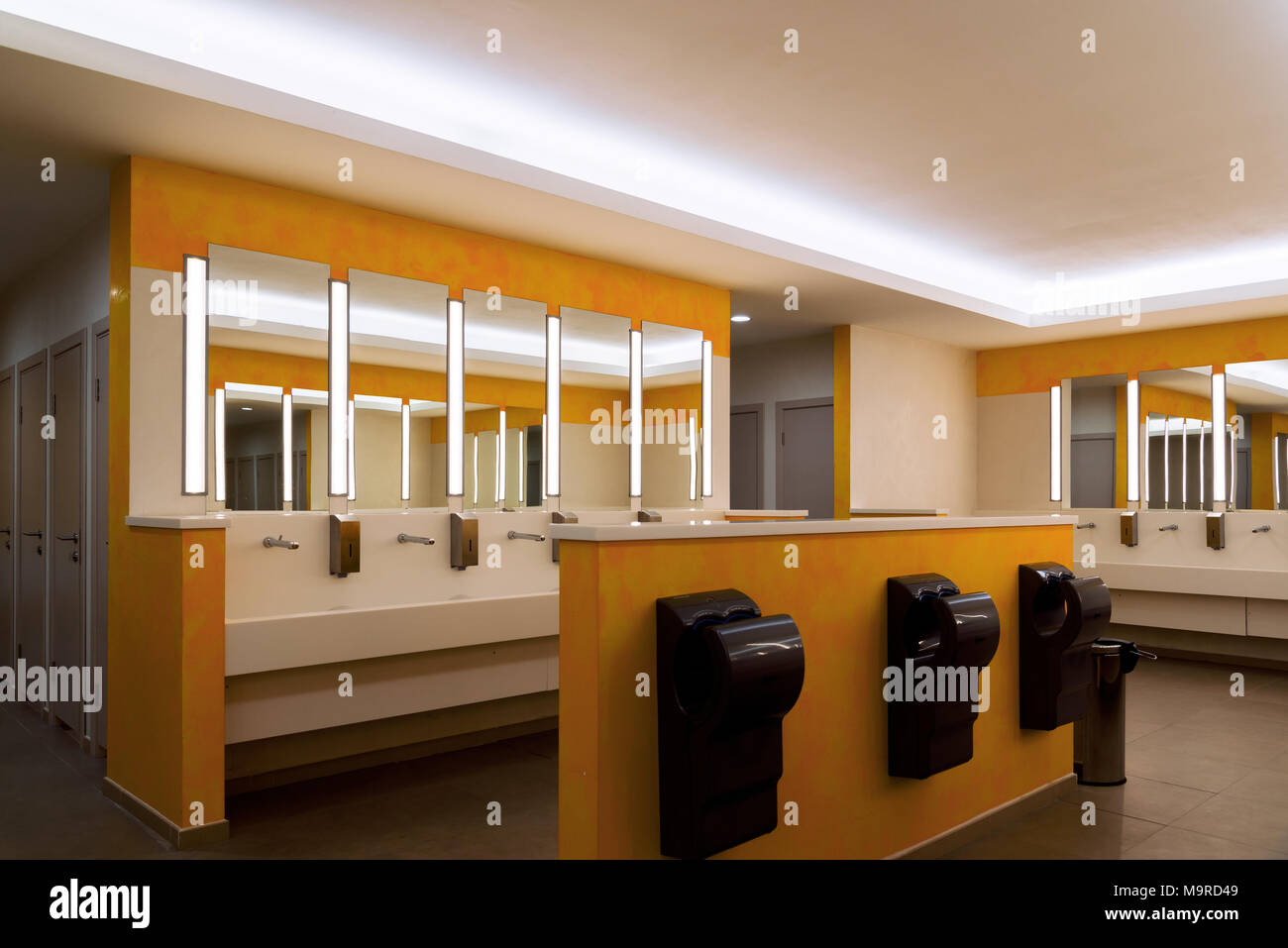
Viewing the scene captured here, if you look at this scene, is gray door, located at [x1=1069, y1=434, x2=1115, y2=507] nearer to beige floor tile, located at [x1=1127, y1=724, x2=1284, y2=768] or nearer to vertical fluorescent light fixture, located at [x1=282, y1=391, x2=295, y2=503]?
beige floor tile, located at [x1=1127, y1=724, x2=1284, y2=768]

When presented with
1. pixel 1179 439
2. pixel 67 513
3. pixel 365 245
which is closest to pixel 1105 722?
pixel 365 245

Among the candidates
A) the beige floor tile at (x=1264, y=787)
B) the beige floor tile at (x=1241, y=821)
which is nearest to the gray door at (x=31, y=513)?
the beige floor tile at (x=1241, y=821)

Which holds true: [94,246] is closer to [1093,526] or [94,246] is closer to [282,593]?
[282,593]

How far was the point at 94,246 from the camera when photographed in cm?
430

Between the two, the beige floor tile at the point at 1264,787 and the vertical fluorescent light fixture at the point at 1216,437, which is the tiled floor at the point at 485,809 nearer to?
the beige floor tile at the point at 1264,787

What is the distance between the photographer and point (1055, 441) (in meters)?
7.71

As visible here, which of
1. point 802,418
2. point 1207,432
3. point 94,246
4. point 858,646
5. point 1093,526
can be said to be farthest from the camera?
point 802,418

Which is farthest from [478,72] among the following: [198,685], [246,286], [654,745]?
[654,745]

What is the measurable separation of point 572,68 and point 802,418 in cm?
466

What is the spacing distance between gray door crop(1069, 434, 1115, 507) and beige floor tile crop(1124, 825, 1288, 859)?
471 cm

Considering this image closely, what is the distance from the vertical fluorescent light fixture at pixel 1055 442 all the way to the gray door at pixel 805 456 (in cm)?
203

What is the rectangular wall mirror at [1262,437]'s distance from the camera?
6.30m

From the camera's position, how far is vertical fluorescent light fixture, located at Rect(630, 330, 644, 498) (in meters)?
5.30

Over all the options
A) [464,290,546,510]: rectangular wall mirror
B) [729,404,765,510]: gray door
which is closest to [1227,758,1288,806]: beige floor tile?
[464,290,546,510]: rectangular wall mirror
